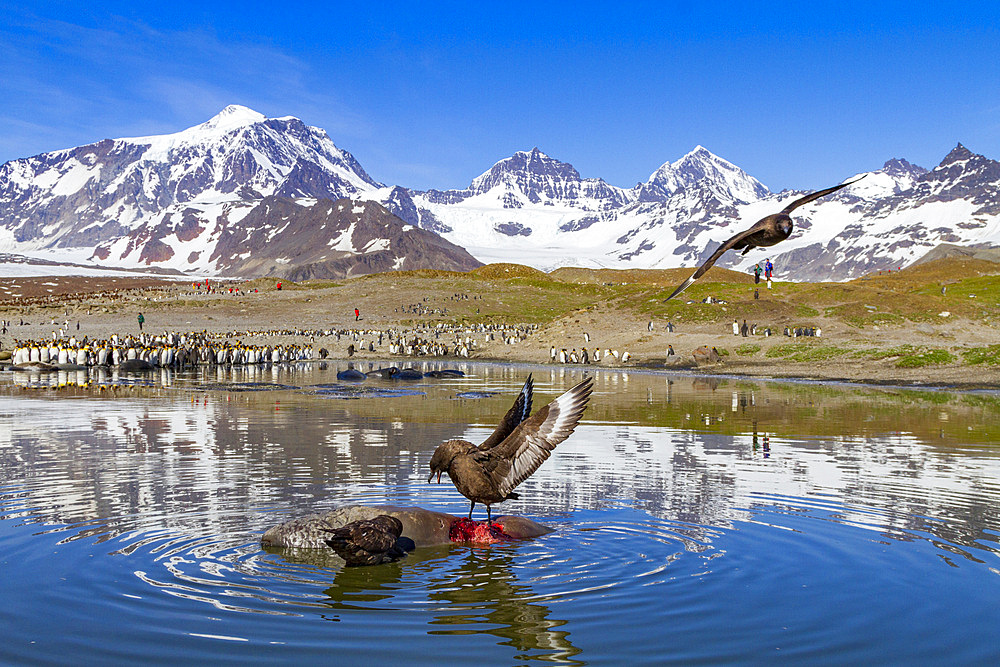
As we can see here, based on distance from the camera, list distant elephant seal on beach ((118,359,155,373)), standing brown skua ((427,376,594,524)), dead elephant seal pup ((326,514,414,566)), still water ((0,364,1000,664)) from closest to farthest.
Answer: still water ((0,364,1000,664))
standing brown skua ((427,376,594,524))
dead elephant seal pup ((326,514,414,566))
distant elephant seal on beach ((118,359,155,373))

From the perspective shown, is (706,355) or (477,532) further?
(706,355)

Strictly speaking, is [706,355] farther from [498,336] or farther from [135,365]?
[135,365]

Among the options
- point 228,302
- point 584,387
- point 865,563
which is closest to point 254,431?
point 584,387

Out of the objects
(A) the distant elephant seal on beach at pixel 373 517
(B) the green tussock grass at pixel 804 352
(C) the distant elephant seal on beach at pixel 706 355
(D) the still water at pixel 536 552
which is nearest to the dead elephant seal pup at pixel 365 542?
(D) the still water at pixel 536 552

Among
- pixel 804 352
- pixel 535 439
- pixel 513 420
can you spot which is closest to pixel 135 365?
pixel 804 352

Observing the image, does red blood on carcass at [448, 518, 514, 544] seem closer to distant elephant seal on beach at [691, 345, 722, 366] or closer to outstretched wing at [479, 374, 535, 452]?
outstretched wing at [479, 374, 535, 452]

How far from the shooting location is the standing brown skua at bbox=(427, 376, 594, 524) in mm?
11289

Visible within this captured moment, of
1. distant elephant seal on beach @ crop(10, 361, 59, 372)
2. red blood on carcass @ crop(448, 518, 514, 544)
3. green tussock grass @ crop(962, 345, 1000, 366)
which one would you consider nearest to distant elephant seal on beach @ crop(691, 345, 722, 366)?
green tussock grass @ crop(962, 345, 1000, 366)

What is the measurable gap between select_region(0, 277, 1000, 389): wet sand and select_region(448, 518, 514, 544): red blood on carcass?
3325cm

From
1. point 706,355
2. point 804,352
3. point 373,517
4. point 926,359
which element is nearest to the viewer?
point 373,517

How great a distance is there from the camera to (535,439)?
11477 mm

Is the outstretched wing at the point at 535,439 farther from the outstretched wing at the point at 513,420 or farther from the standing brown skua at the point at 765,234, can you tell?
the standing brown skua at the point at 765,234

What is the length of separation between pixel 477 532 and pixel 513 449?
2.03m

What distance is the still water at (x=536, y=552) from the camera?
28.3ft
